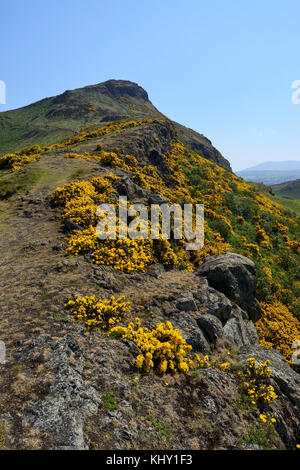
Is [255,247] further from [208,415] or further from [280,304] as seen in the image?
[208,415]

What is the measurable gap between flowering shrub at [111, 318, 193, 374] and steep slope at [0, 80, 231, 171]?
7437 cm

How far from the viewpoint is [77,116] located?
118 meters

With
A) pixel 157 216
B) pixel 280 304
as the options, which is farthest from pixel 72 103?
pixel 280 304

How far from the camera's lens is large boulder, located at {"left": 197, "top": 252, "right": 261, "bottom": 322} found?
1689cm

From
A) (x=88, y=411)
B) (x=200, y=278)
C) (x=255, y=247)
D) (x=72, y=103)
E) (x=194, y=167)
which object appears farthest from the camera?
(x=72, y=103)

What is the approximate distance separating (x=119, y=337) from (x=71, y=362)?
2.41m

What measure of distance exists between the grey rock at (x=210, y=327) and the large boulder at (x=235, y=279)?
4.14m

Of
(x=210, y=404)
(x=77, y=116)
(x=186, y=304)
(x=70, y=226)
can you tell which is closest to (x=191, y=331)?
(x=186, y=304)

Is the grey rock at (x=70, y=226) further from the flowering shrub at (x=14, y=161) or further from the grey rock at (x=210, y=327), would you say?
the flowering shrub at (x=14, y=161)

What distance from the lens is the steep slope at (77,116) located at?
302 feet

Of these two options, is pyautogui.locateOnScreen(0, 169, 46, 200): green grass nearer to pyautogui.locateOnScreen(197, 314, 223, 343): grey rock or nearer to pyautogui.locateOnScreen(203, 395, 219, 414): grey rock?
pyautogui.locateOnScreen(197, 314, 223, 343): grey rock

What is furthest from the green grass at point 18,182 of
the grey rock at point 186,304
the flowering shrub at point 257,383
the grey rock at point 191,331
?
the flowering shrub at point 257,383

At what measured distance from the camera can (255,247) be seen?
2927 cm

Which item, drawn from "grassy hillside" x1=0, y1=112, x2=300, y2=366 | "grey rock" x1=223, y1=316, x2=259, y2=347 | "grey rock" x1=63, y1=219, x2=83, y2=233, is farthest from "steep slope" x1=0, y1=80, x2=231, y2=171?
"grey rock" x1=223, y1=316, x2=259, y2=347
